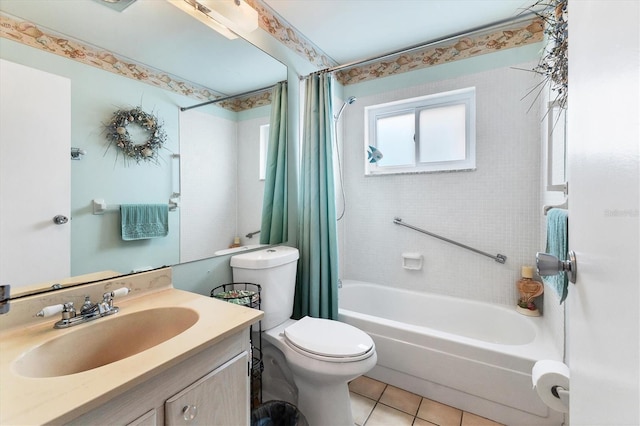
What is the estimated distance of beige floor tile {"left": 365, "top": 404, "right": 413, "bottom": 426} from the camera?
1530 mm

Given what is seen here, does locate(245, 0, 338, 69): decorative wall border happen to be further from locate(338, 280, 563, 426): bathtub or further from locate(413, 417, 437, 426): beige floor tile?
locate(413, 417, 437, 426): beige floor tile

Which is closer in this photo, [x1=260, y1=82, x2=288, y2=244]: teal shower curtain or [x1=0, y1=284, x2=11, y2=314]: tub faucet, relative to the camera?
[x1=0, y1=284, x2=11, y2=314]: tub faucet

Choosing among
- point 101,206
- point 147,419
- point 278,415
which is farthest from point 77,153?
point 278,415

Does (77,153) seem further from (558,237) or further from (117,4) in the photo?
(558,237)

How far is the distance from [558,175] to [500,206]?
1.78 ft

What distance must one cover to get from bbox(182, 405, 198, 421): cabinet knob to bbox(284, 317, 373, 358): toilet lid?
629 millimetres

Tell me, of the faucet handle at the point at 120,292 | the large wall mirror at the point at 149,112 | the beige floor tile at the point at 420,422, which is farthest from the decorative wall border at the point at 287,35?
the beige floor tile at the point at 420,422

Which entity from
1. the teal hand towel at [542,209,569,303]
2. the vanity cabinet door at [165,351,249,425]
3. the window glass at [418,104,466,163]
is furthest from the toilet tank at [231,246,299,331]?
the window glass at [418,104,466,163]

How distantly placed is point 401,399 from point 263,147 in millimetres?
1822

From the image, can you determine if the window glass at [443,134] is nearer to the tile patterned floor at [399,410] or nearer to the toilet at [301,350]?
the toilet at [301,350]

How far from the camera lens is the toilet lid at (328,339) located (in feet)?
4.27

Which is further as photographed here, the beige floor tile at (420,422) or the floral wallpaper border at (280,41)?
the beige floor tile at (420,422)

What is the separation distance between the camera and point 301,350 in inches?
52.5

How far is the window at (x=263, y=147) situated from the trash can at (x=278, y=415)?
1.29m
